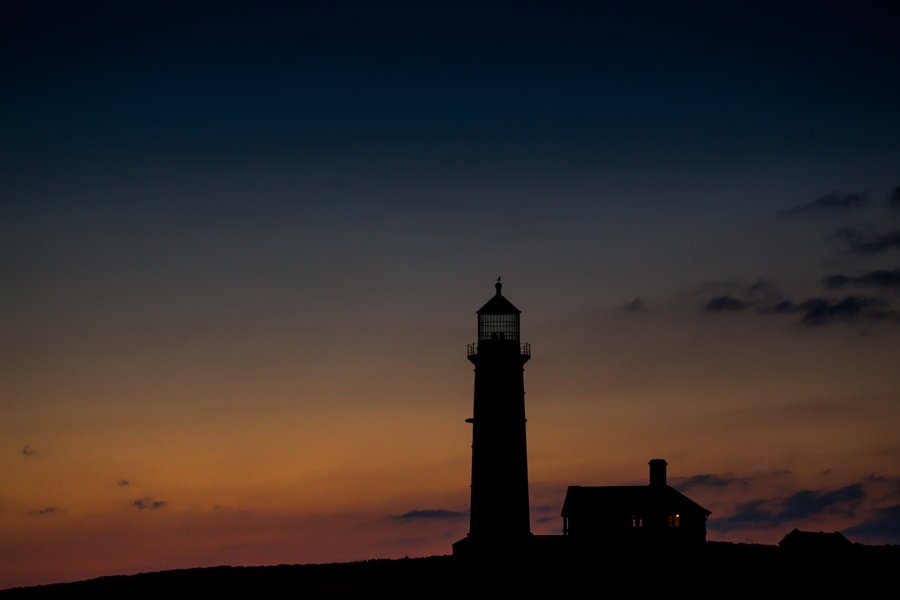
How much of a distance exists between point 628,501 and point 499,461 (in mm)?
9221

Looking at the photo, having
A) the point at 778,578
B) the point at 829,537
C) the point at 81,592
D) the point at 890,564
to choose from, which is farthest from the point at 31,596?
the point at 829,537

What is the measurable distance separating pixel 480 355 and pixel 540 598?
18.4 m

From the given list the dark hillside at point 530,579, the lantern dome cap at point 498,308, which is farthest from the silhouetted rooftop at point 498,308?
the dark hillside at point 530,579

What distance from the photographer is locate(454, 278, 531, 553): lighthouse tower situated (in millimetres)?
72312

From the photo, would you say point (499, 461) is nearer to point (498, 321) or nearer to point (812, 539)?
point (498, 321)

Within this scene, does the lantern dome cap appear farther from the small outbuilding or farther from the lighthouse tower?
the small outbuilding

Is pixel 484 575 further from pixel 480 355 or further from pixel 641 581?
pixel 480 355

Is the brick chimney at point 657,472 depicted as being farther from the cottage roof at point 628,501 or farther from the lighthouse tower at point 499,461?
the lighthouse tower at point 499,461

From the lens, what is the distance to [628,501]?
7831cm

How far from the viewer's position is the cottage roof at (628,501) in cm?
7800

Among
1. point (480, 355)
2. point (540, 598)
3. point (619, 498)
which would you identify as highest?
point (480, 355)

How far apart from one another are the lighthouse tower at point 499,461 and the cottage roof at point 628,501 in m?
6.33

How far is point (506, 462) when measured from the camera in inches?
2844

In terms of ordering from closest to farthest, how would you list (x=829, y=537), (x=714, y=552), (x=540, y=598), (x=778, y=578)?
(x=540, y=598), (x=778, y=578), (x=714, y=552), (x=829, y=537)
